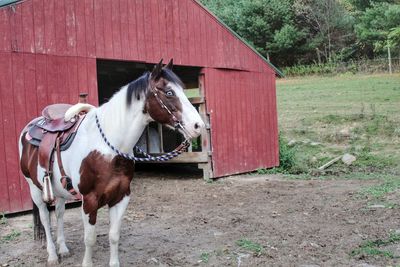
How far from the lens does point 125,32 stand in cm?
869

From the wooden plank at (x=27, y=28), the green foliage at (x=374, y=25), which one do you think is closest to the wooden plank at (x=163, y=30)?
the wooden plank at (x=27, y=28)

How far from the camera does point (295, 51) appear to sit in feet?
96.3

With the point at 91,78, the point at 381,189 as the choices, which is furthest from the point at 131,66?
the point at 381,189

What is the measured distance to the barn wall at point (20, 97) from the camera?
701cm

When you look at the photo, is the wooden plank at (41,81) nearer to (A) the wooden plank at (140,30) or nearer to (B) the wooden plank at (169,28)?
(A) the wooden plank at (140,30)

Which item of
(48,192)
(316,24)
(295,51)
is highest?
(316,24)

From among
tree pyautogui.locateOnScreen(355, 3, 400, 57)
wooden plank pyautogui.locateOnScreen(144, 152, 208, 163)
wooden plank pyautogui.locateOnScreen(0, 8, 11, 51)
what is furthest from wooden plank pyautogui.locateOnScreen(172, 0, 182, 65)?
tree pyautogui.locateOnScreen(355, 3, 400, 57)

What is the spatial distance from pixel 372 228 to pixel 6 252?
171 inches

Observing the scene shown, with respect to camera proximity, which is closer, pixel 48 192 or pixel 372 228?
pixel 48 192

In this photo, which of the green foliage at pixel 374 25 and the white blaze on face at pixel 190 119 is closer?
the white blaze on face at pixel 190 119

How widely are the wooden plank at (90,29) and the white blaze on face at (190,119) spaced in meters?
4.95

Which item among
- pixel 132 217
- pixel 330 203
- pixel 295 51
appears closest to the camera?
pixel 132 217

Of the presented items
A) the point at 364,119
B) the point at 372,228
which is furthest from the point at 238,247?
the point at 364,119

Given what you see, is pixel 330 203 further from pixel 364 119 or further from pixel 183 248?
pixel 364 119
